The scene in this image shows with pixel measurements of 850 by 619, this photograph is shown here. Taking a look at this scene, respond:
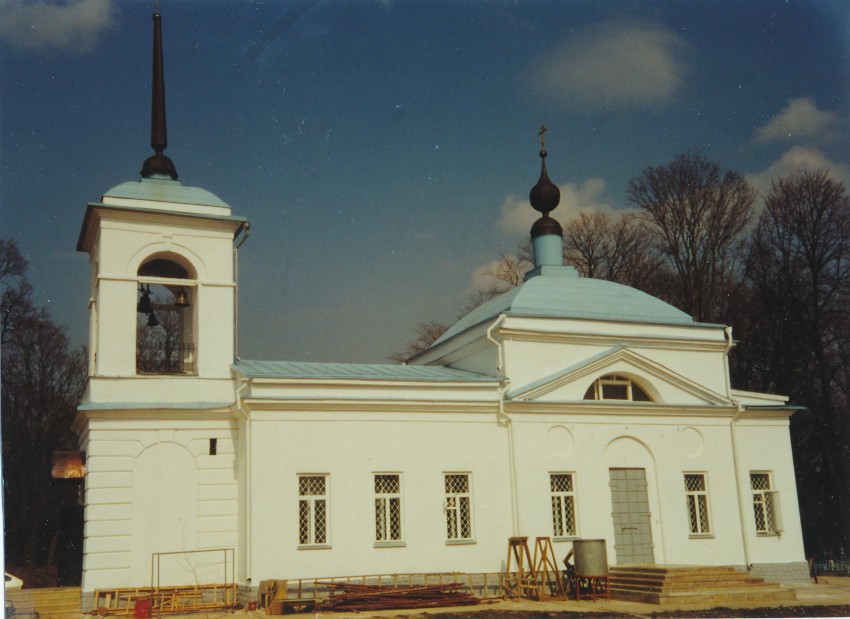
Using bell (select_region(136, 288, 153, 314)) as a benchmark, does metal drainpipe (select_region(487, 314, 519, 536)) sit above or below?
below

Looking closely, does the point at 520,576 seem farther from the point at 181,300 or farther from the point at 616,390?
the point at 181,300

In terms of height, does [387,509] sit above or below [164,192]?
below

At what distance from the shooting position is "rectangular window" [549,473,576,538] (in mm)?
18922

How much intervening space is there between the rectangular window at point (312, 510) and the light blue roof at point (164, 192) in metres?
5.73

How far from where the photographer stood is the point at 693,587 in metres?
17.0

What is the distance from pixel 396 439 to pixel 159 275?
5908mm

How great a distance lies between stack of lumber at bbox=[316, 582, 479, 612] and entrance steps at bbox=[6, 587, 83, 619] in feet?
14.2

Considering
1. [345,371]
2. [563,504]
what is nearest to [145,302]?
[345,371]

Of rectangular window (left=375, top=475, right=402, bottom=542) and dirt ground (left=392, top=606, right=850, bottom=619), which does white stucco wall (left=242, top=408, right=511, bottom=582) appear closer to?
rectangular window (left=375, top=475, right=402, bottom=542)

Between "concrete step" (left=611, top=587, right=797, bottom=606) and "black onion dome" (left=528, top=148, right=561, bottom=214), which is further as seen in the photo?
"black onion dome" (left=528, top=148, right=561, bottom=214)

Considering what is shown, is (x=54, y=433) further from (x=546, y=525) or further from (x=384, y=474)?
(x=546, y=525)

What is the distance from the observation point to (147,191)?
1820cm

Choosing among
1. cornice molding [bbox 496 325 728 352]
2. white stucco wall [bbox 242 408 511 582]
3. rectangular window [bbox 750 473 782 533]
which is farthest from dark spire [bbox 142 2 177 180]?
rectangular window [bbox 750 473 782 533]

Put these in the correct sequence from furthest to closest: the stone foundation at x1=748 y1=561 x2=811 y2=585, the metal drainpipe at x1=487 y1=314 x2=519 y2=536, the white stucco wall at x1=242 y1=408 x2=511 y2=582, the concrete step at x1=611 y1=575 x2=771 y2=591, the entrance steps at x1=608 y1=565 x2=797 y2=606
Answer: the stone foundation at x1=748 y1=561 x2=811 y2=585 → the metal drainpipe at x1=487 y1=314 x2=519 y2=536 → the concrete step at x1=611 y1=575 x2=771 y2=591 → the white stucco wall at x1=242 y1=408 x2=511 y2=582 → the entrance steps at x1=608 y1=565 x2=797 y2=606
